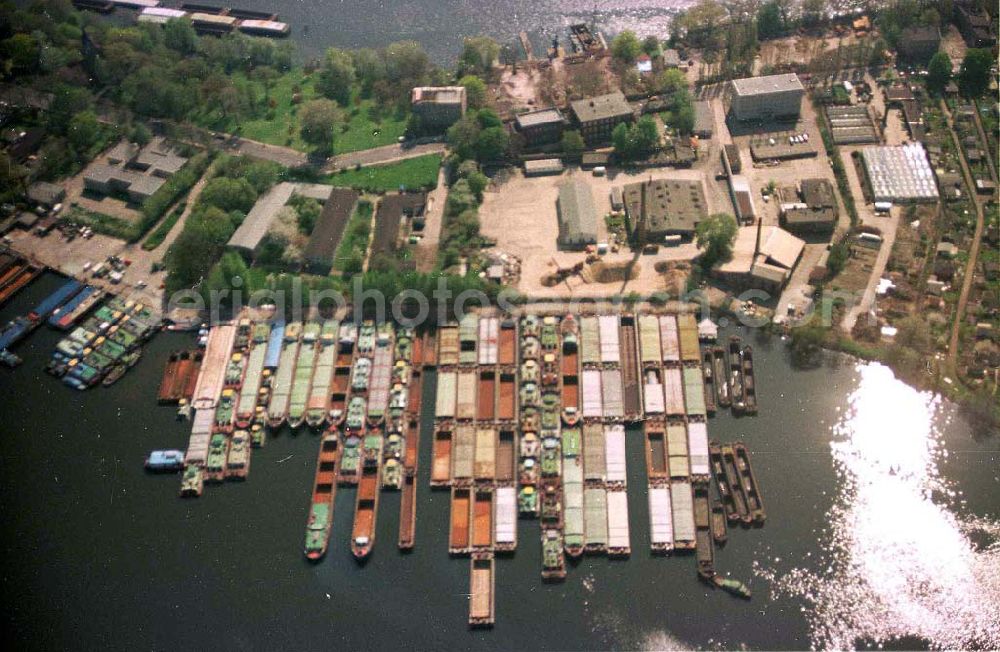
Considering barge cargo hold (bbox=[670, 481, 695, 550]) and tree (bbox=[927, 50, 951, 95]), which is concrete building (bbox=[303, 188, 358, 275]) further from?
tree (bbox=[927, 50, 951, 95])

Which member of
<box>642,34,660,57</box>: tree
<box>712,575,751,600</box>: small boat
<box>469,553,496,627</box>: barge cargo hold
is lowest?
<box>469,553,496,627</box>: barge cargo hold

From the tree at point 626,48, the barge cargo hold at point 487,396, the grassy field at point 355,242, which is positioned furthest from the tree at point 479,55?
the barge cargo hold at point 487,396

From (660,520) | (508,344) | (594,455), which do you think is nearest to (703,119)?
(508,344)

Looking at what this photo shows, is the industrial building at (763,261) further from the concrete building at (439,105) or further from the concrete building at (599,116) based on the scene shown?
the concrete building at (439,105)

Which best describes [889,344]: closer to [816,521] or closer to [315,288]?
[816,521]

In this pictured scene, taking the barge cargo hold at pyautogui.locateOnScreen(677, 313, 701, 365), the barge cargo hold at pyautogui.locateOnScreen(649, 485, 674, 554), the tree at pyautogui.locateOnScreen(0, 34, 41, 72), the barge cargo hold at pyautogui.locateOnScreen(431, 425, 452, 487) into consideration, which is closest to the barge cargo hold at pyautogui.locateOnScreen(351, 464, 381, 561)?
the barge cargo hold at pyautogui.locateOnScreen(431, 425, 452, 487)

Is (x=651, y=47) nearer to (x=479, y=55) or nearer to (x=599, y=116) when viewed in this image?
(x=599, y=116)
